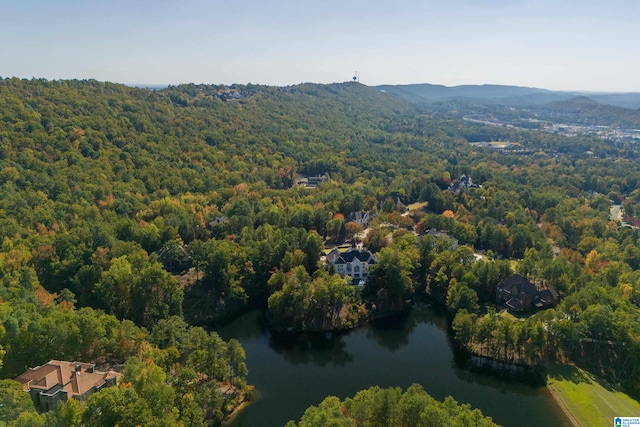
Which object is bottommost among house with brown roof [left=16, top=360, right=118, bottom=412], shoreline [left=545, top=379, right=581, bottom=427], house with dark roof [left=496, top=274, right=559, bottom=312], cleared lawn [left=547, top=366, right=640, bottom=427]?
shoreline [left=545, top=379, right=581, bottom=427]

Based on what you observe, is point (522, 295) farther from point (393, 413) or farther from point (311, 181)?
point (311, 181)

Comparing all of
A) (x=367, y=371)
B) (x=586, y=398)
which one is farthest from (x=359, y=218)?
(x=586, y=398)

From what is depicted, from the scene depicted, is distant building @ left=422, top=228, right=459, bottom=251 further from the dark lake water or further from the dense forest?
the dark lake water

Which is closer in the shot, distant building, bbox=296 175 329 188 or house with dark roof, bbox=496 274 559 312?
house with dark roof, bbox=496 274 559 312

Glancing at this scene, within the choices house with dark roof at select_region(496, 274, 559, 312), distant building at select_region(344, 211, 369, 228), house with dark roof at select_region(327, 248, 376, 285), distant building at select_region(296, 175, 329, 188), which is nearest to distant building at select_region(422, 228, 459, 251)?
house with dark roof at select_region(496, 274, 559, 312)

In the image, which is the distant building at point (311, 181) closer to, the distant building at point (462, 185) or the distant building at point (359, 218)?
the distant building at point (359, 218)

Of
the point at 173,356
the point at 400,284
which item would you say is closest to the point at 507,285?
the point at 400,284

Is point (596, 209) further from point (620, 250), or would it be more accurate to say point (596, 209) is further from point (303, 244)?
point (303, 244)
